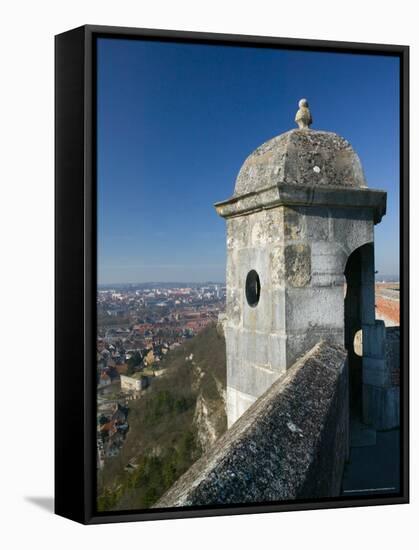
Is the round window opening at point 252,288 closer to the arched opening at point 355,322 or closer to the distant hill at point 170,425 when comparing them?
the distant hill at point 170,425

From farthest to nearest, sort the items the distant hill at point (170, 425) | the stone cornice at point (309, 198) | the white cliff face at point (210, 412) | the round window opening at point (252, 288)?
the white cliff face at point (210, 412) < the round window opening at point (252, 288) < the stone cornice at point (309, 198) < the distant hill at point (170, 425)

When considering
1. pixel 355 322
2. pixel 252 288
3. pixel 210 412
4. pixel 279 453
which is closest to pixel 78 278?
pixel 252 288

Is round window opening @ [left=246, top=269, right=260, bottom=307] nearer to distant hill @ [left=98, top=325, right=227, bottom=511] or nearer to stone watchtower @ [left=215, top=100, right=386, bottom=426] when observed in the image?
stone watchtower @ [left=215, top=100, right=386, bottom=426]

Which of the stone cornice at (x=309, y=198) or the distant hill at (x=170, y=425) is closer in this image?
the distant hill at (x=170, y=425)

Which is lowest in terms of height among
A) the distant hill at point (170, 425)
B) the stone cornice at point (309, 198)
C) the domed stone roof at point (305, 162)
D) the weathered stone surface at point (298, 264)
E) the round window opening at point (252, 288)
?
the distant hill at point (170, 425)

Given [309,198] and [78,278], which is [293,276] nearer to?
[309,198]

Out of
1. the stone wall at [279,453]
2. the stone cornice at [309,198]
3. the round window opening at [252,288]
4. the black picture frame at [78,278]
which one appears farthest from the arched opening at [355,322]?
the black picture frame at [78,278]
